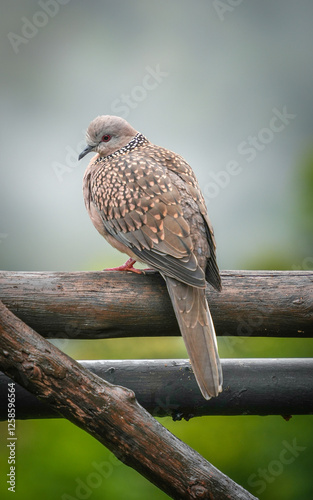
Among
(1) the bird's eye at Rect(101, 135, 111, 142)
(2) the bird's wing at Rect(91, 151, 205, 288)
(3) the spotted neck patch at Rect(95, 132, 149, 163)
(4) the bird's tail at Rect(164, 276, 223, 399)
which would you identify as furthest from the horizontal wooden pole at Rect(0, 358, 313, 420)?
(1) the bird's eye at Rect(101, 135, 111, 142)

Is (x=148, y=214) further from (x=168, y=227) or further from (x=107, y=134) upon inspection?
(x=107, y=134)

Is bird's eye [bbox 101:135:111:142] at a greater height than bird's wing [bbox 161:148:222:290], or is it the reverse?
bird's eye [bbox 101:135:111:142]

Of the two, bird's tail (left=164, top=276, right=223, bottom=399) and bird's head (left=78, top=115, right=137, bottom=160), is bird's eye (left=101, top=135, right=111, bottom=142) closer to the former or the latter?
bird's head (left=78, top=115, right=137, bottom=160)

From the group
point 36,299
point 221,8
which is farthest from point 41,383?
point 221,8

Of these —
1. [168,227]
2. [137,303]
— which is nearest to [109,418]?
[137,303]

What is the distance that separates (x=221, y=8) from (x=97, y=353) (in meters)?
2.95

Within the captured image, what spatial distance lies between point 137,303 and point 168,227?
29 cm

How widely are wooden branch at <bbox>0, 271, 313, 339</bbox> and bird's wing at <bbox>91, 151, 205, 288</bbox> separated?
0.13 m

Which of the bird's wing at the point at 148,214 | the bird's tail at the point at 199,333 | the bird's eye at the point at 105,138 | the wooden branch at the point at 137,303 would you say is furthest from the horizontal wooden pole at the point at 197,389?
the bird's eye at the point at 105,138

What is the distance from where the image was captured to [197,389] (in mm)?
2189

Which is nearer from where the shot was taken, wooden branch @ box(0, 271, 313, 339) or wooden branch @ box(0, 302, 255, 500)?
wooden branch @ box(0, 302, 255, 500)

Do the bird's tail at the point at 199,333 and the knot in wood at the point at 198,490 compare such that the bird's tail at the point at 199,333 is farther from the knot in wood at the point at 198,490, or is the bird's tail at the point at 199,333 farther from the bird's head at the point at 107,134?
the bird's head at the point at 107,134

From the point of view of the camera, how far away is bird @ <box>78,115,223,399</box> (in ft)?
6.45

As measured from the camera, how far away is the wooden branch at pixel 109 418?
1.74 meters
